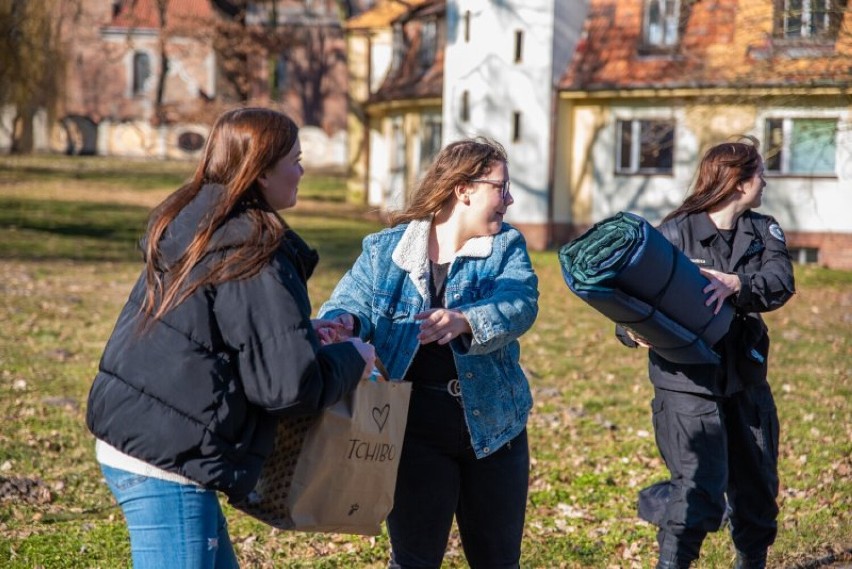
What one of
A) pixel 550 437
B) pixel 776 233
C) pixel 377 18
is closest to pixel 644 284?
pixel 776 233

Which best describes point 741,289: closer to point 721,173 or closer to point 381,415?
point 721,173

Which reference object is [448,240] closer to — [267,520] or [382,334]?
[382,334]

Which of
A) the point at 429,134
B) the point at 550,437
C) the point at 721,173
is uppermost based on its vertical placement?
the point at 721,173

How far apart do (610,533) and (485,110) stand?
813 inches

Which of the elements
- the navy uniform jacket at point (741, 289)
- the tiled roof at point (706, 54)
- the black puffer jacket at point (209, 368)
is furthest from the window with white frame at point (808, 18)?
the black puffer jacket at point (209, 368)

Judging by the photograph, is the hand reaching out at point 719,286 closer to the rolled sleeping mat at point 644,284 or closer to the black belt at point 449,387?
the rolled sleeping mat at point 644,284

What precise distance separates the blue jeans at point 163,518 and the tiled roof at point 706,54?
13989 mm

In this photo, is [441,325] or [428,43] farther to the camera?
[428,43]

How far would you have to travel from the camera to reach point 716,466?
4832 mm

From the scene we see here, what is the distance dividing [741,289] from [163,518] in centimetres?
264

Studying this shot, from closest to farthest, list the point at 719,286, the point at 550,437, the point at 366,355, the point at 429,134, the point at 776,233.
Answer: the point at 366,355 < the point at 719,286 < the point at 776,233 < the point at 550,437 < the point at 429,134

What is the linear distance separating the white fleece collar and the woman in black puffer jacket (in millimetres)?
920

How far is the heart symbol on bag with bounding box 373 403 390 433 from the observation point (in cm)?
349

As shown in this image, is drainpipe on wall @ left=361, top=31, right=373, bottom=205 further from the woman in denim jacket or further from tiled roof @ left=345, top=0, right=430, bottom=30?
the woman in denim jacket
